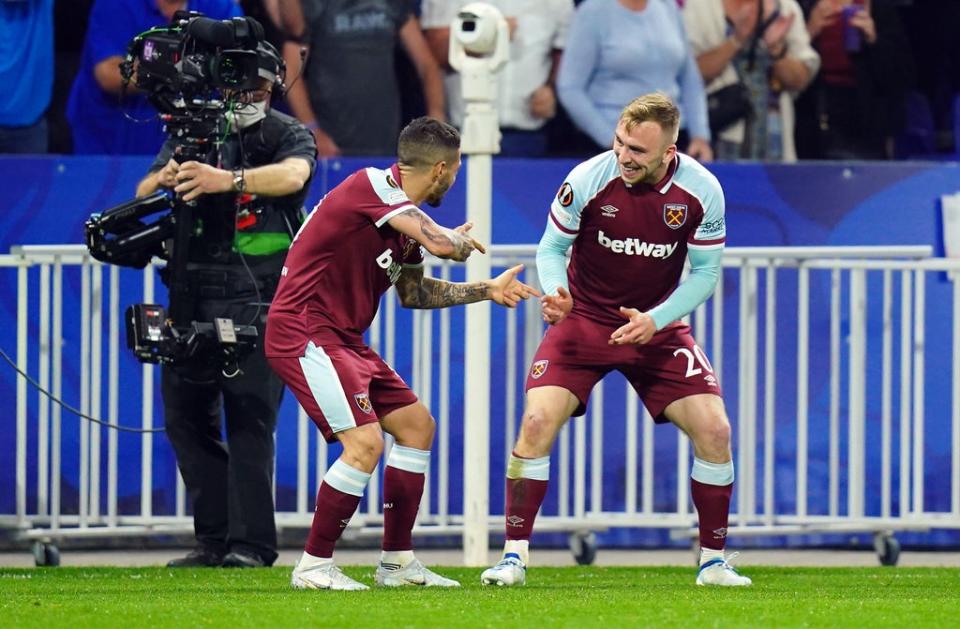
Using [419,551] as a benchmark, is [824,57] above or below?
above

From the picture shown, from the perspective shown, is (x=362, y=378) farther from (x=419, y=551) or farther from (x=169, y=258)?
(x=419, y=551)

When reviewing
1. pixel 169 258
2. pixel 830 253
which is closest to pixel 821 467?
pixel 830 253

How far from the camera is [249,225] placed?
941cm

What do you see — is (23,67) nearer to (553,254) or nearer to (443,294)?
(443,294)

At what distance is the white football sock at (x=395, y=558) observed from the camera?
830cm

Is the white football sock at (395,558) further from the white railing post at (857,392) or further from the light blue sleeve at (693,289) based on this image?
the white railing post at (857,392)

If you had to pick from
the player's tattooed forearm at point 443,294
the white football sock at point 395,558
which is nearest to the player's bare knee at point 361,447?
the white football sock at point 395,558

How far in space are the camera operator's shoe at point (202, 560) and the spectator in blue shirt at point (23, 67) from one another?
2.90 m

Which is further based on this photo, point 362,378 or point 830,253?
point 830,253

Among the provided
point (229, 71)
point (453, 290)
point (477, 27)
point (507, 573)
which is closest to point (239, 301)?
point (229, 71)

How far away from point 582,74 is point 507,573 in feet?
13.1

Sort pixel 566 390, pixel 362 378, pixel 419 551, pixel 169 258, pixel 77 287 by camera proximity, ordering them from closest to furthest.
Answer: pixel 362 378
pixel 566 390
pixel 169 258
pixel 77 287
pixel 419 551

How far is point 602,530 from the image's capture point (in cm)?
1084

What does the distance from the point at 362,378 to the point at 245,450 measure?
1755 millimetres
